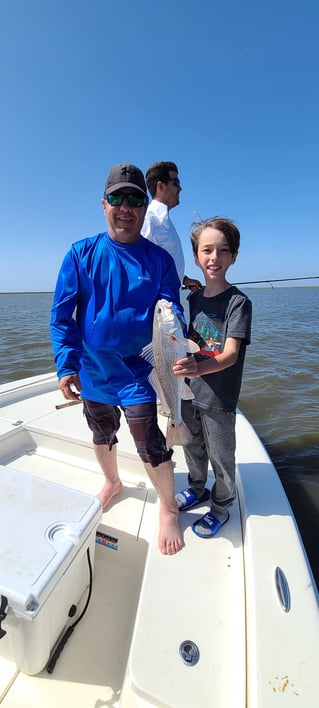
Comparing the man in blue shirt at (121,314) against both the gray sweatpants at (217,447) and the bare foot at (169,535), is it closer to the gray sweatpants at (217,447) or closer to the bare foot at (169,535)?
the bare foot at (169,535)

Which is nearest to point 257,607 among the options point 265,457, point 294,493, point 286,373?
point 265,457

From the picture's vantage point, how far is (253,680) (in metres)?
1.39

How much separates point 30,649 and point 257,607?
1.19 meters

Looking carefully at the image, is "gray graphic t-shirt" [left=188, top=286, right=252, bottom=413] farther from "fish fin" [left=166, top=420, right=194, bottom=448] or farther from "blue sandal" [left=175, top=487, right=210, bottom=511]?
"blue sandal" [left=175, top=487, right=210, bottom=511]

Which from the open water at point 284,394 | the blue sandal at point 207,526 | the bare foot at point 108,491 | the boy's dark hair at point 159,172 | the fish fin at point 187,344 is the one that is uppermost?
the boy's dark hair at point 159,172

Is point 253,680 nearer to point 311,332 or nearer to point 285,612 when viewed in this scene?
point 285,612

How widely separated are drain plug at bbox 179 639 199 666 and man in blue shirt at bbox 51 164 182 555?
1.72 ft

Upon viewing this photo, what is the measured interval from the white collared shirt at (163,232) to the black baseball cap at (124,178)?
0.56m

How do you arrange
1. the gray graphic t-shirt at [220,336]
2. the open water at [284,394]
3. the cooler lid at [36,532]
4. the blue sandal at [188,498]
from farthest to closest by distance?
the open water at [284,394] → the blue sandal at [188,498] → the gray graphic t-shirt at [220,336] → the cooler lid at [36,532]

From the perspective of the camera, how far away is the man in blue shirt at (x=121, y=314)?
84.6 inches

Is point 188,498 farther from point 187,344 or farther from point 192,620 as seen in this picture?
point 187,344

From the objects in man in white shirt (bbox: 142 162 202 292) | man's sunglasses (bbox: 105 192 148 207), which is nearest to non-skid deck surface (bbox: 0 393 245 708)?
man in white shirt (bbox: 142 162 202 292)

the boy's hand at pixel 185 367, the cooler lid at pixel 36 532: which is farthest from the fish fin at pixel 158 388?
the cooler lid at pixel 36 532

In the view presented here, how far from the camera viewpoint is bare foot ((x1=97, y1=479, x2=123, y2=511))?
2639mm
